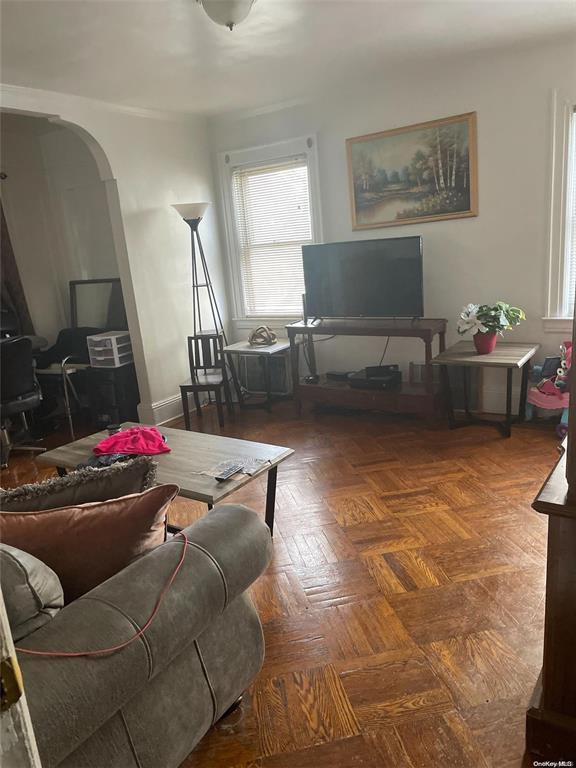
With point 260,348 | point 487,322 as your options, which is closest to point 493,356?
point 487,322

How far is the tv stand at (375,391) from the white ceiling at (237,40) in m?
1.69

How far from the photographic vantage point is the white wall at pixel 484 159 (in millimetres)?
3406

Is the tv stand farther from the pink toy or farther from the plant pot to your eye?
the pink toy

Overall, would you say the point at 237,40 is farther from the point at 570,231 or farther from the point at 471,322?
the point at 570,231

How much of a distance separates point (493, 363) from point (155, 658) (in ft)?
8.94

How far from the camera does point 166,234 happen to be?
4.34 meters

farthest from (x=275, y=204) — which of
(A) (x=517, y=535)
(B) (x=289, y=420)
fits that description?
(A) (x=517, y=535)

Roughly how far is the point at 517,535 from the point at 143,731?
1.80 m

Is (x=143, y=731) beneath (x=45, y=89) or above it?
beneath

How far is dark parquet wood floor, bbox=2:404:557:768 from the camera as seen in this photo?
1484 millimetres

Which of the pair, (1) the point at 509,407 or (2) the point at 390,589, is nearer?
(2) the point at 390,589

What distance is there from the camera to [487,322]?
135 inches

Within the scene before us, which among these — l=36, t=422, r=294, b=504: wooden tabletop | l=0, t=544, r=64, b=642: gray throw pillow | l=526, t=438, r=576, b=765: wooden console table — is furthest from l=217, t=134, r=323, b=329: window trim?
l=0, t=544, r=64, b=642: gray throw pillow

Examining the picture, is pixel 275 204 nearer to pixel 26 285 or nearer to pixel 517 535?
pixel 26 285
